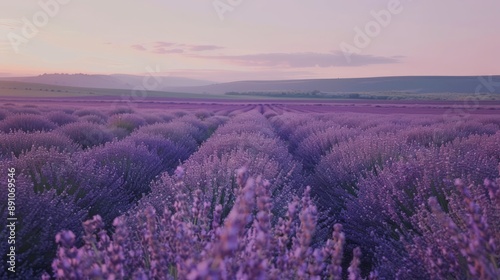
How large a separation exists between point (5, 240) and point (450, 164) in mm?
3498

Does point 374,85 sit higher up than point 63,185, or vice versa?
point 63,185

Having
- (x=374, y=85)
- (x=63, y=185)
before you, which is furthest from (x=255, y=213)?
(x=374, y=85)

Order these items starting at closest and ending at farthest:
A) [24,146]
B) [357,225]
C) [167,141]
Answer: [357,225], [24,146], [167,141]

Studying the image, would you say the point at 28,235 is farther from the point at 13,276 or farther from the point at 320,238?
the point at 320,238

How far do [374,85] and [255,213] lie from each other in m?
137

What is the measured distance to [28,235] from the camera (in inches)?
119

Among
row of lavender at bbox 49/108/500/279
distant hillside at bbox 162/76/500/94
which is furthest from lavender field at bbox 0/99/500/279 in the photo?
distant hillside at bbox 162/76/500/94

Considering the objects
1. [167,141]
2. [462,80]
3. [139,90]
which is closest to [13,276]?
[167,141]

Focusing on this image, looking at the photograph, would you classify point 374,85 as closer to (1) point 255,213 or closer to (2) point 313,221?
(1) point 255,213

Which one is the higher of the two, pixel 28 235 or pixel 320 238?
pixel 28 235

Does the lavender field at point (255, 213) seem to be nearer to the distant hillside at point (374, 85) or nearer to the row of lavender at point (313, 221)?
the row of lavender at point (313, 221)

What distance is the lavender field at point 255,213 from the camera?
1.53 m

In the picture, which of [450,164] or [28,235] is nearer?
[28,235]

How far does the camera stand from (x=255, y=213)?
11.9 ft
